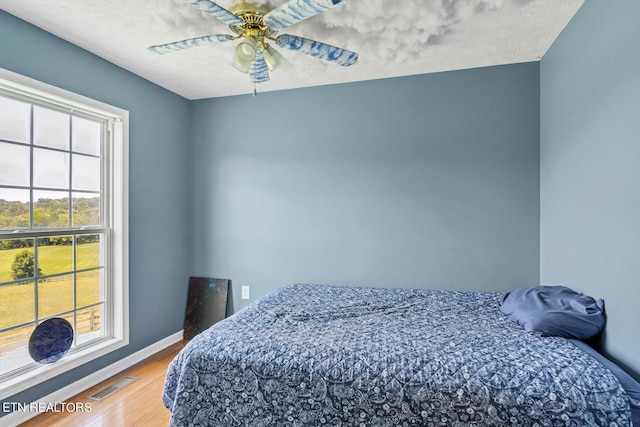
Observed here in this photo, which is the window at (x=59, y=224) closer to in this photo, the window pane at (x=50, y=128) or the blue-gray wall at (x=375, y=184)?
the window pane at (x=50, y=128)

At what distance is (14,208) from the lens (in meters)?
1.94

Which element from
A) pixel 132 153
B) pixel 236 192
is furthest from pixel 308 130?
pixel 132 153

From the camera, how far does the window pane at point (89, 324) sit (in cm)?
235

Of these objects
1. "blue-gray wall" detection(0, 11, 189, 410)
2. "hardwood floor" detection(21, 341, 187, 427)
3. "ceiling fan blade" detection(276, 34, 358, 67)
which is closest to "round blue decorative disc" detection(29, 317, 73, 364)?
"blue-gray wall" detection(0, 11, 189, 410)

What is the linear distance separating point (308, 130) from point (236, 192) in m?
0.93

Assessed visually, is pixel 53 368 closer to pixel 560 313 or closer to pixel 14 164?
pixel 14 164

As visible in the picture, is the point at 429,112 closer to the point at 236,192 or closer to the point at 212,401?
the point at 236,192

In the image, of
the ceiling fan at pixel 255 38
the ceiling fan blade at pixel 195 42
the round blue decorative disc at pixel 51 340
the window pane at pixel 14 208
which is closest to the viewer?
the ceiling fan at pixel 255 38

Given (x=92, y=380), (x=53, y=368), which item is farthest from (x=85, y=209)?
(x=92, y=380)

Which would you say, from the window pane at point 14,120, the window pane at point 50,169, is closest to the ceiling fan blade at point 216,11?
the window pane at point 14,120

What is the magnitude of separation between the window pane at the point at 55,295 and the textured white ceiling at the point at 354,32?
162 cm

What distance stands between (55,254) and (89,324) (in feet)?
2.05

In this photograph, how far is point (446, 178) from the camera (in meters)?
2.62

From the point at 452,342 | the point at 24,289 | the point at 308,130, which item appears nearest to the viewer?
the point at 452,342
